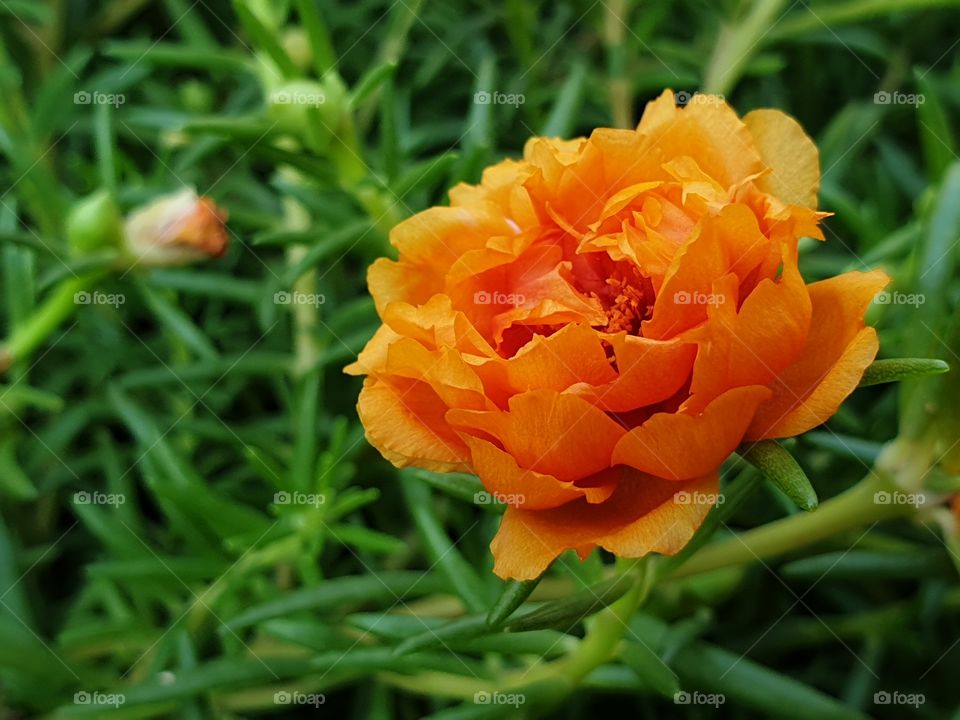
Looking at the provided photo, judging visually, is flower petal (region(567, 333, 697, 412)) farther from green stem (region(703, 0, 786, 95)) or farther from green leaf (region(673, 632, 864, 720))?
green stem (region(703, 0, 786, 95))

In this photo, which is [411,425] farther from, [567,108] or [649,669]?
[567,108]

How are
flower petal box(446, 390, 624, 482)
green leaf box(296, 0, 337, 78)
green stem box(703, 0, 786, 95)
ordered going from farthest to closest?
green stem box(703, 0, 786, 95) < green leaf box(296, 0, 337, 78) < flower petal box(446, 390, 624, 482)

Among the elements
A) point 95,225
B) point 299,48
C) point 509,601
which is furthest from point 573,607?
point 299,48

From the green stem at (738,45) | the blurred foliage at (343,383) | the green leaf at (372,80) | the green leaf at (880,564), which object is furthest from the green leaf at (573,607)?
the green stem at (738,45)

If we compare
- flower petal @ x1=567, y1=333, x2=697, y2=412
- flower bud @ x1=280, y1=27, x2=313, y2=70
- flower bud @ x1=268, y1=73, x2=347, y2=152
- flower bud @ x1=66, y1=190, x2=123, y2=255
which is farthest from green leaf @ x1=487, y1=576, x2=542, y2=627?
flower bud @ x1=280, y1=27, x2=313, y2=70

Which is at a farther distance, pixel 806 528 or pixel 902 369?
pixel 806 528

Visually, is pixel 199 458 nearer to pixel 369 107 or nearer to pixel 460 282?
pixel 369 107
